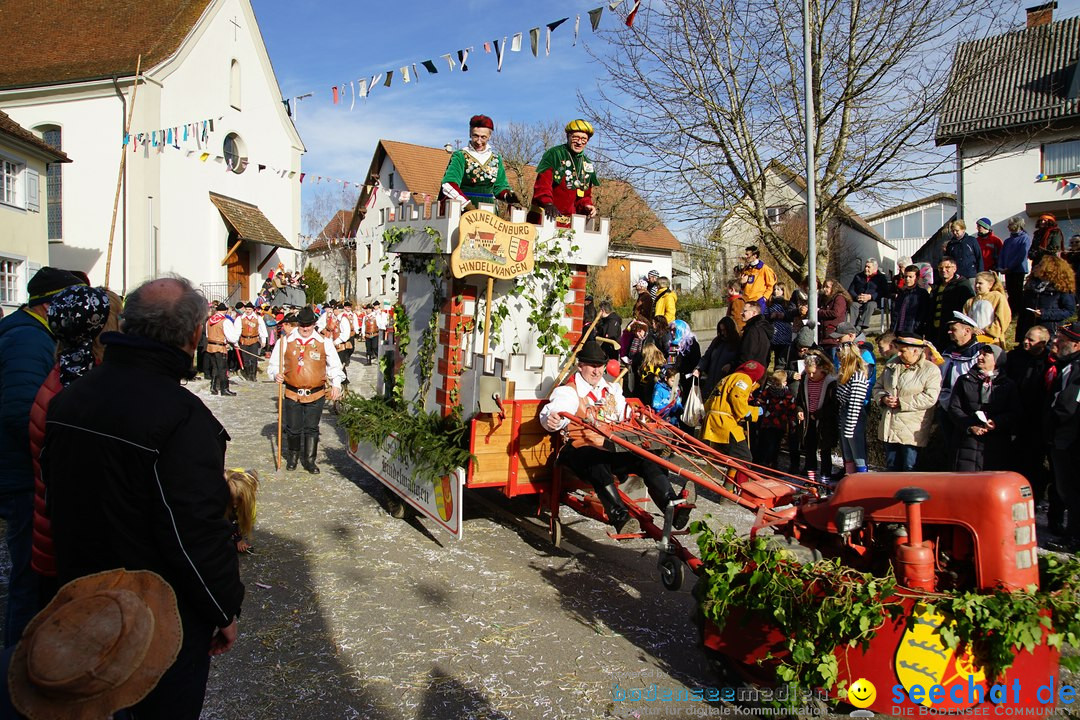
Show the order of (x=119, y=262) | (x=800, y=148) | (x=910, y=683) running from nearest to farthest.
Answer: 1. (x=910, y=683)
2. (x=800, y=148)
3. (x=119, y=262)

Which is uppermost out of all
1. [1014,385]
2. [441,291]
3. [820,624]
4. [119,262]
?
[119,262]

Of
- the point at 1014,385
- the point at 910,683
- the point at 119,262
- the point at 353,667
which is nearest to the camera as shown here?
the point at 910,683

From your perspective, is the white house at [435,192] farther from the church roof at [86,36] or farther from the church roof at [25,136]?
the church roof at [25,136]

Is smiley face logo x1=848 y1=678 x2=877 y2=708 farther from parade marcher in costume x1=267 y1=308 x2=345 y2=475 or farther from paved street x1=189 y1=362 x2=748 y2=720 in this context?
parade marcher in costume x1=267 y1=308 x2=345 y2=475

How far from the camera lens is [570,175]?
7.29 metres

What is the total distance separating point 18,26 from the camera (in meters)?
28.3

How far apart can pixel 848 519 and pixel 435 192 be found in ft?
111

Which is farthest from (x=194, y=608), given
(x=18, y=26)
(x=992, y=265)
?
(x=18, y=26)

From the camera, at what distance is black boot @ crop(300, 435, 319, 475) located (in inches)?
366

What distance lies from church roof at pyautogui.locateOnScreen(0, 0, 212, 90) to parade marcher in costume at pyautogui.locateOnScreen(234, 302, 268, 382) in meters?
11.1

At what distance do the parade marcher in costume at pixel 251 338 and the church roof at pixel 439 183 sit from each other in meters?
15.4

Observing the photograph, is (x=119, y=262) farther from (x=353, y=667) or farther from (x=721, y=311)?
(x=353, y=667)

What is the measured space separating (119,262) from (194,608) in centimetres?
2682

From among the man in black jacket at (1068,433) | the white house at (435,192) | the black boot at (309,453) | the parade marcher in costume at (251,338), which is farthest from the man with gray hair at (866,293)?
the white house at (435,192)
